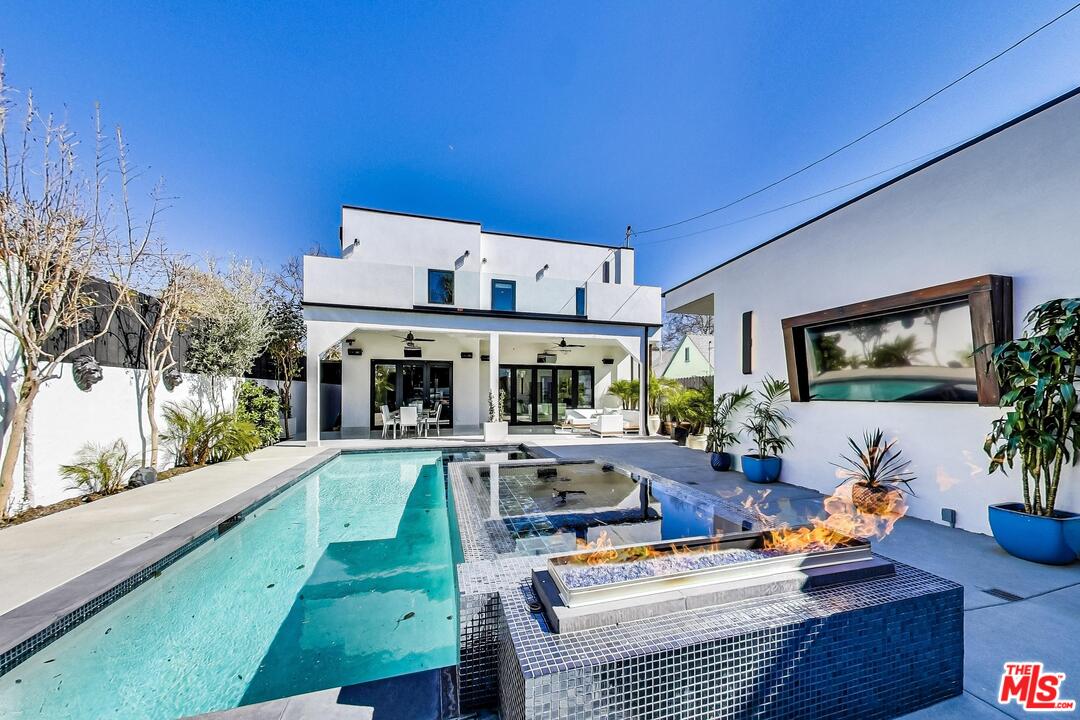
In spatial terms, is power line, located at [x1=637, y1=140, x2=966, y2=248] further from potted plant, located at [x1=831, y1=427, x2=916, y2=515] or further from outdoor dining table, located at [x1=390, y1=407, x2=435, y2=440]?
outdoor dining table, located at [x1=390, y1=407, x2=435, y2=440]

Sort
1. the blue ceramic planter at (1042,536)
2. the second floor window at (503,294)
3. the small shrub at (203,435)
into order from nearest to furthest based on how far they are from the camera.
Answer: the blue ceramic planter at (1042,536) < the small shrub at (203,435) < the second floor window at (503,294)

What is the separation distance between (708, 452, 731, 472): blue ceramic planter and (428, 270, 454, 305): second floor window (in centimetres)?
778

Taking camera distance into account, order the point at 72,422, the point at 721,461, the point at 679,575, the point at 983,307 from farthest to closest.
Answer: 1. the point at 721,461
2. the point at 72,422
3. the point at 983,307
4. the point at 679,575

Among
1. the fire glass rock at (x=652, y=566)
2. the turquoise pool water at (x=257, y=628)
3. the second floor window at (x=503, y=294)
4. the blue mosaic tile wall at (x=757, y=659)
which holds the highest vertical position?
the second floor window at (x=503, y=294)

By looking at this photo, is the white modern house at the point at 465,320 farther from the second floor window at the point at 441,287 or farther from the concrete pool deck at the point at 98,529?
the concrete pool deck at the point at 98,529

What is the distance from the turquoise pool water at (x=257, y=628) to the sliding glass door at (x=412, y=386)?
849cm

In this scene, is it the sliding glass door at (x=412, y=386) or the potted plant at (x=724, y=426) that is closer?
the potted plant at (x=724, y=426)

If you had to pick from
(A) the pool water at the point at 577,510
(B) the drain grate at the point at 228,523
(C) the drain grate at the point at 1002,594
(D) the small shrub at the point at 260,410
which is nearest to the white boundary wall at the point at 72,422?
(B) the drain grate at the point at 228,523

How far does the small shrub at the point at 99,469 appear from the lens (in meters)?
5.11

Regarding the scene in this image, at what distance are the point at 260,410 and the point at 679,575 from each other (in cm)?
1063

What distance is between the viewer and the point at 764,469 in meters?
6.27

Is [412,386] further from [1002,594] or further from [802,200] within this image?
[1002,594]

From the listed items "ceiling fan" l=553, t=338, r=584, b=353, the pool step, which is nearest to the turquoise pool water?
the pool step
